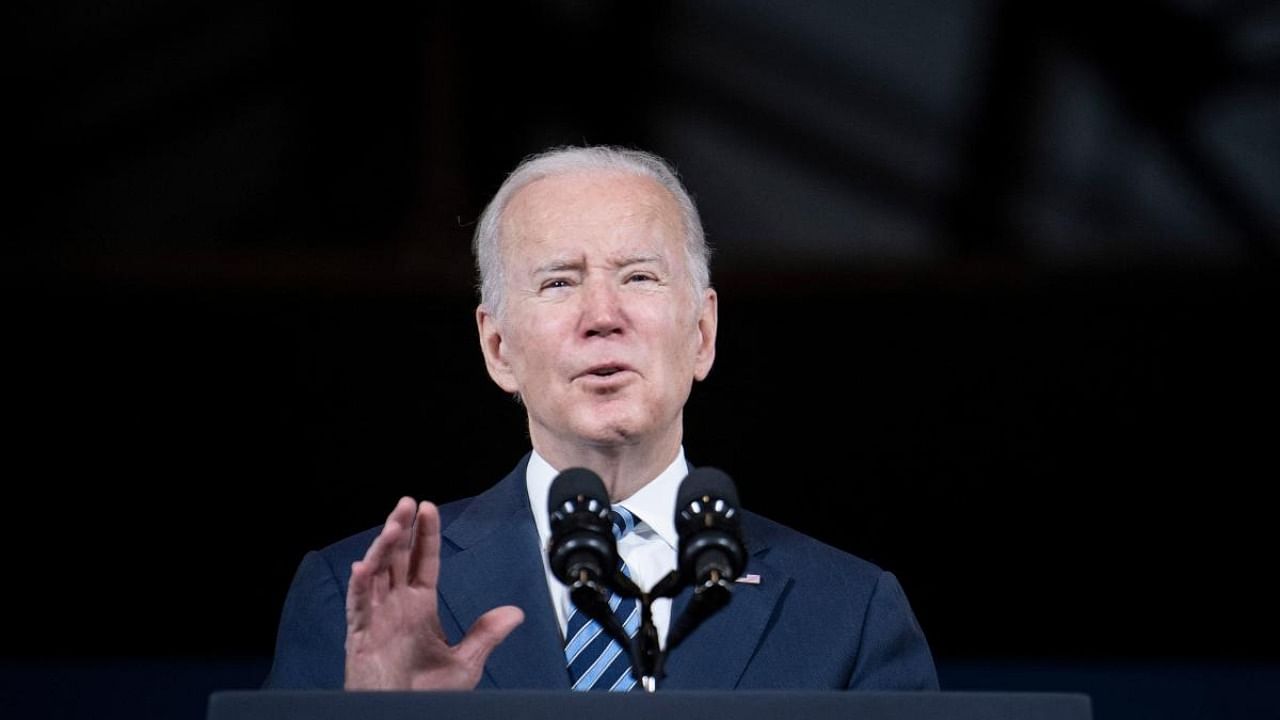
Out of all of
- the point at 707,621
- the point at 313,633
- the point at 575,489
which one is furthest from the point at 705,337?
the point at 575,489

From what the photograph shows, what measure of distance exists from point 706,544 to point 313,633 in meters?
0.76

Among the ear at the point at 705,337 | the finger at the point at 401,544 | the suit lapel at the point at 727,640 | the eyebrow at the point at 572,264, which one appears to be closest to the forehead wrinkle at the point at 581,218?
the eyebrow at the point at 572,264

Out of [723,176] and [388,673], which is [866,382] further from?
[388,673]

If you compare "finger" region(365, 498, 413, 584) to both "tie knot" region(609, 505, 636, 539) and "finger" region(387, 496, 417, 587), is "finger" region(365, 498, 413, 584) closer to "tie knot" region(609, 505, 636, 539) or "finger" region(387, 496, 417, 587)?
"finger" region(387, 496, 417, 587)

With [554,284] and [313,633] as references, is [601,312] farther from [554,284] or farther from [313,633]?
[313,633]

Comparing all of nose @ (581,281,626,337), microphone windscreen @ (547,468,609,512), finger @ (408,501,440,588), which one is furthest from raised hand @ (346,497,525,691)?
nose @ (581,281,626,337)

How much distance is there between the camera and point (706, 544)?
147 centimetres

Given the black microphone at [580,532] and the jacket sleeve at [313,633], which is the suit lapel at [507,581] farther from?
the black microphone at [580,532]

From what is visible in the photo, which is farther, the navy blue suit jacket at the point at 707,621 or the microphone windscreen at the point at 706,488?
the navy blue suit jacket at the point at 707,621

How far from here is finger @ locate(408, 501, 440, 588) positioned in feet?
5.22

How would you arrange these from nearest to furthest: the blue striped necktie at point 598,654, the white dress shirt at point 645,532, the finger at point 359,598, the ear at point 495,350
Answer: the finger at point 359,598, the blue striped necktie at point 598,654, the white dress shirt at point 645,532, the ear at point 495,350

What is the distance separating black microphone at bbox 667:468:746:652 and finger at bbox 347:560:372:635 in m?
0.32

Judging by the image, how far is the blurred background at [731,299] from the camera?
11.4 ft

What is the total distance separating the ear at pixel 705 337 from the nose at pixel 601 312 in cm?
18
